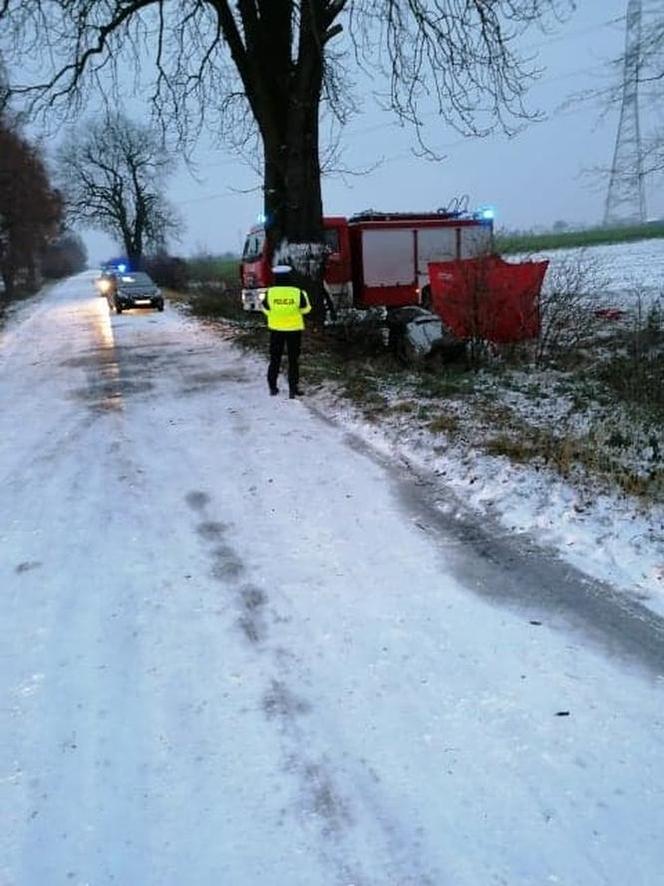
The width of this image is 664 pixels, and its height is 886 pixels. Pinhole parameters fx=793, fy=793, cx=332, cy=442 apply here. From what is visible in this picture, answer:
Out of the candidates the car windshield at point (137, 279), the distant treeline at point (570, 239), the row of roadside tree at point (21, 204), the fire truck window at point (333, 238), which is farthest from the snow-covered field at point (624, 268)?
the row of roadside tree at point (21, 204)

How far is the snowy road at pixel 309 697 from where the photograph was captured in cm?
276

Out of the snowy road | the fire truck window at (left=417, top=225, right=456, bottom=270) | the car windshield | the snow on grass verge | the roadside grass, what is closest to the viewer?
the snowy road

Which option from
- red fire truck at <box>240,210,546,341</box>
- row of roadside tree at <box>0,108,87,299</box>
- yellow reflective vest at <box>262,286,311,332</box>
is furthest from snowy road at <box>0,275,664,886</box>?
row of roadside tree at <box>0,108,87,299</box>

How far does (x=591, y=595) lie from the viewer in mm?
4488

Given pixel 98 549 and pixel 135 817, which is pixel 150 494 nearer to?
pixel 98 549

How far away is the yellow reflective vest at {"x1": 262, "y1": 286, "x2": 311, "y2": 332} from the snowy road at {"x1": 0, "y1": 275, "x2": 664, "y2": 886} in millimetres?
3678

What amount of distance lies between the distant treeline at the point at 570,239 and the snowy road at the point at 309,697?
31.7 ft

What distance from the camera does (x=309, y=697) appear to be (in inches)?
142

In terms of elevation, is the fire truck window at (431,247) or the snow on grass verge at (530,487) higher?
the fire truck window at (431,247)

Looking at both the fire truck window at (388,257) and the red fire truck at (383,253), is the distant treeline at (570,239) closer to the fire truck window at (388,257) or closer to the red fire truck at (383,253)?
the red fire truck at (383,253)

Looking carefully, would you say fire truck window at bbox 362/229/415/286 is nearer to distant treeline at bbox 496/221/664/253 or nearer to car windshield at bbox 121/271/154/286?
distant treeline at bbox 496/221/664/253

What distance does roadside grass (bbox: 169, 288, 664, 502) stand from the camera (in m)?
6.52

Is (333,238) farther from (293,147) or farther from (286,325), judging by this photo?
(286,325)

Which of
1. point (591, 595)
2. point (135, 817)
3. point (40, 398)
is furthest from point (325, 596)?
point (40, 398)
